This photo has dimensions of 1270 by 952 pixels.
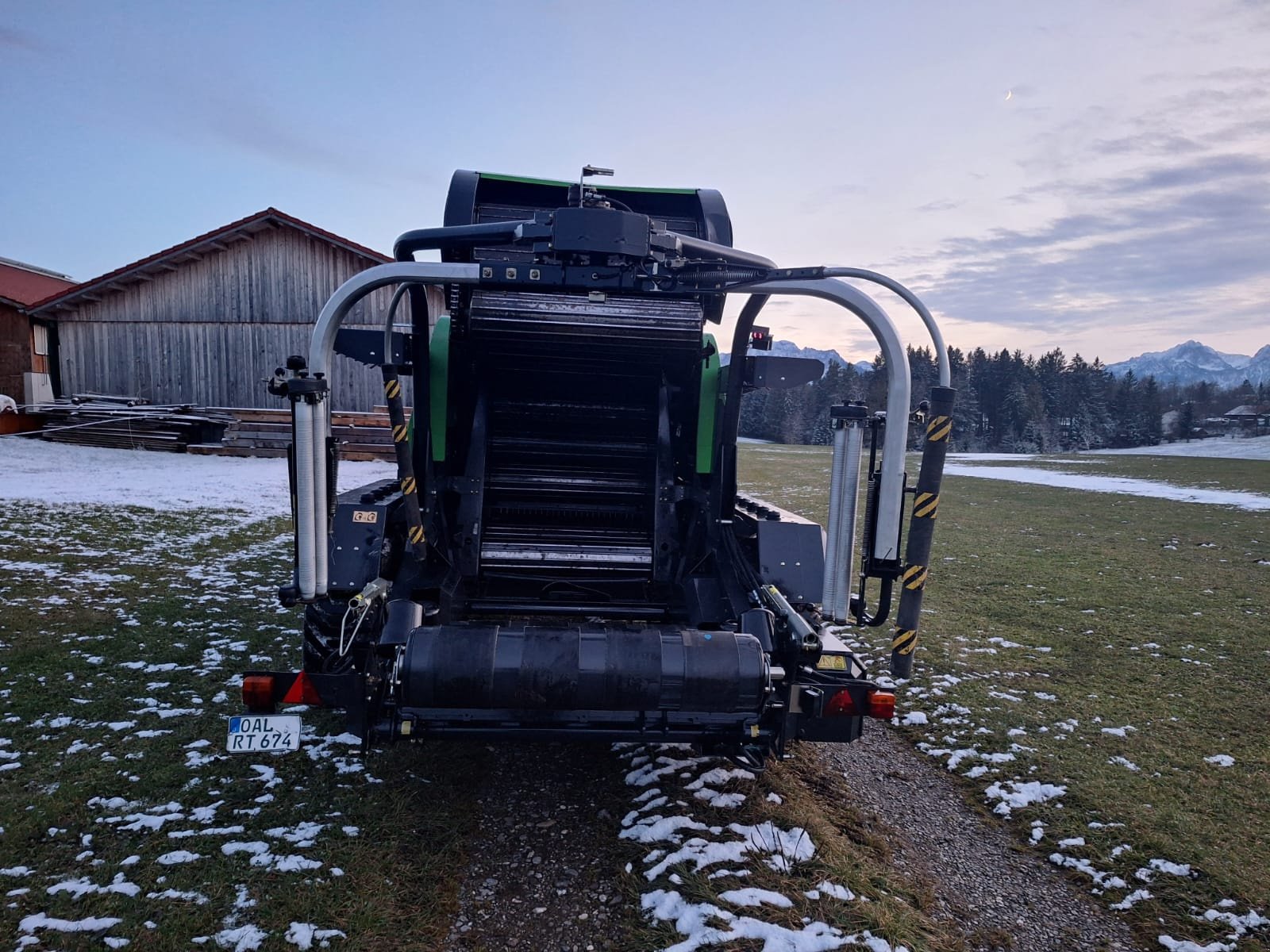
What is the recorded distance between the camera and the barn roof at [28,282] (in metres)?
25.1

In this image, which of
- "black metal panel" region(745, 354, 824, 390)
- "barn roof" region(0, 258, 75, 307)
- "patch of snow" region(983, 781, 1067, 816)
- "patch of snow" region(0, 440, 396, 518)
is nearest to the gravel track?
"patch of snow" region(983, 781, 1067, 816)

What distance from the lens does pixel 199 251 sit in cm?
2078

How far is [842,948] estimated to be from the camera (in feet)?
9.22

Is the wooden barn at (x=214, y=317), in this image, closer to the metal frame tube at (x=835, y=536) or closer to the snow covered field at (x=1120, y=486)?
the metal frame tube at (x=835, y=536)

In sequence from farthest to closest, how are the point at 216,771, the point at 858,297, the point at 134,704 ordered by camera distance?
the point at 134,704
the point at 216,771
the point at 858,297

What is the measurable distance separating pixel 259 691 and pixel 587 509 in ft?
8.32

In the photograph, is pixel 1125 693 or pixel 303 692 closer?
pixel 303 692

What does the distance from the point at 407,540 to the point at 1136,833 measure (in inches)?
179

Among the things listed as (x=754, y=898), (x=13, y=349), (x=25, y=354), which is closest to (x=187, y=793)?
(x=754, y=898)

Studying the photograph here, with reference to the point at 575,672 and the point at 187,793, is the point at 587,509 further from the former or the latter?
the point at 187,793

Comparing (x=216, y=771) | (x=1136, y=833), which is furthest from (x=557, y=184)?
(x=1136, y=833)

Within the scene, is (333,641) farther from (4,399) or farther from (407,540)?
(4,399)

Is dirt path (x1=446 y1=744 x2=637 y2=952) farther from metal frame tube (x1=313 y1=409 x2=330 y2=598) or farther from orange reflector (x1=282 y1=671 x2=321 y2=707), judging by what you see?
metal frame tube (x1=313 y1=409 x2=330 y2=598)

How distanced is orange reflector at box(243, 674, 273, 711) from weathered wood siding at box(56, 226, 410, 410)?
19340mm
